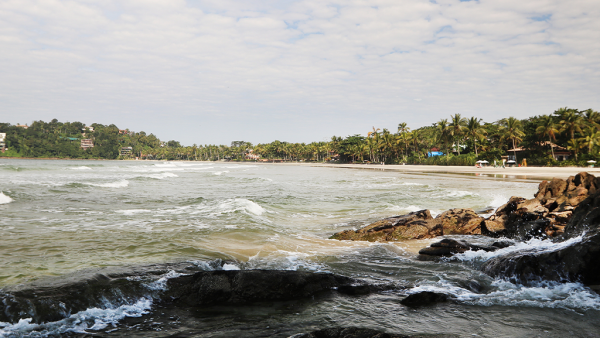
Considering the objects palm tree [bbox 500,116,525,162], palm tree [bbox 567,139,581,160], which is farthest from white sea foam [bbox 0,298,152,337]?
palm tree [bbox 500,116,525,162]

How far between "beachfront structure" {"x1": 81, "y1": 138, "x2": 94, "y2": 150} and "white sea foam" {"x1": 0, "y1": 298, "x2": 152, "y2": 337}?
22046 centimetres

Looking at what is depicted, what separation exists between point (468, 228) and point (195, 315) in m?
8.99

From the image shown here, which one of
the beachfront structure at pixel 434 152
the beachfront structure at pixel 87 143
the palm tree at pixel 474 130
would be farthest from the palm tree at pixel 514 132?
the beachfront structure at pixel 87 143

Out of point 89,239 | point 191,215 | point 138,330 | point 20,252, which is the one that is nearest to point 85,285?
point 138,330

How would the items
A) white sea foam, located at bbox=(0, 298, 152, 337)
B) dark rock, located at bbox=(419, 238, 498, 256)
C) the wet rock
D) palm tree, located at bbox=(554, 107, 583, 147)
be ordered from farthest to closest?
1. palm tree, located at bbox=(554, 107, 583, 147)
2. dark rock, located at bbox=(419, 238, 498, 256)
3. white sea foam, located at bbox=(0, 298, 152, 337)
4. the wet rock

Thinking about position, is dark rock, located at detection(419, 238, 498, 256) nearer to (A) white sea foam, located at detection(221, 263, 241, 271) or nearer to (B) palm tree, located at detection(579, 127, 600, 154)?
(A) white sea foam, located at detection(221, 263, 241, 271)

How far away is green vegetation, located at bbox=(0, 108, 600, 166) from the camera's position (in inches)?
2021

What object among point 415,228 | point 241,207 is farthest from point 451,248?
point 241,207

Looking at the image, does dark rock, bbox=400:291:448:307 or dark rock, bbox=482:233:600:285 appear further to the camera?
dark rock, bbox=482:233:600:285

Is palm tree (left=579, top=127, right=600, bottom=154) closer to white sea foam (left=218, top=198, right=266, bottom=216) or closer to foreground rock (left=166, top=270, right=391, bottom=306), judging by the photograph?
white sea foam (left=218, top=198, right=266, bottom=216)

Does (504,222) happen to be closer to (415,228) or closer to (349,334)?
(415,228)

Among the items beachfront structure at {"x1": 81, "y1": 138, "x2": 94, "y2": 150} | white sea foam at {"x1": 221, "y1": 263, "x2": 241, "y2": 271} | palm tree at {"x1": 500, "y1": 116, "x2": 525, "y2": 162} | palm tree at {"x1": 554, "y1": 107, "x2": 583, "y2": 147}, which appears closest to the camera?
white sea foam at {"x1": 221, "y1": 263, "x2": 241, "y2": 271}

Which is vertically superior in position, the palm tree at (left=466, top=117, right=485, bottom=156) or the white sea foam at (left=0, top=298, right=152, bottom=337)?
the palm tree at (left=466, top=117, right=485, bottom=156)

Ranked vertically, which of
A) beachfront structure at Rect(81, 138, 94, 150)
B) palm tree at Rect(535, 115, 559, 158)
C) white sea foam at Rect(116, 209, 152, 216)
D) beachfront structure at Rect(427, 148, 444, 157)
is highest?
beachfront structure at Rect(81, 138, 94, 150)
